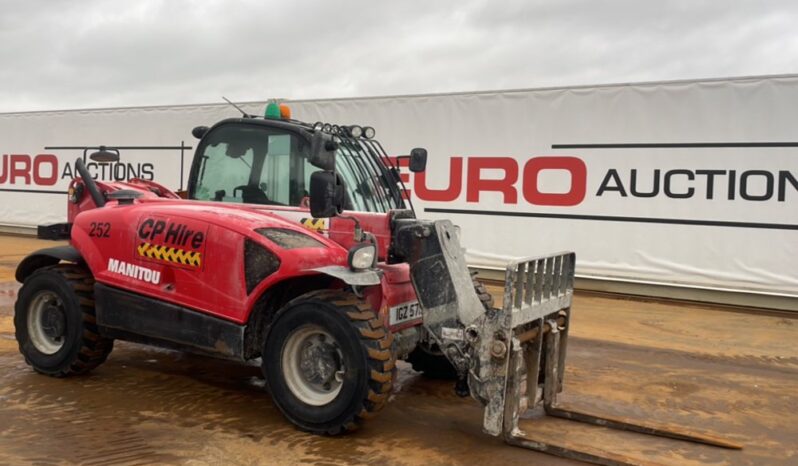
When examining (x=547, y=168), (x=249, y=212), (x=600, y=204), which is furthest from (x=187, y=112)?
(x=249, y=212)

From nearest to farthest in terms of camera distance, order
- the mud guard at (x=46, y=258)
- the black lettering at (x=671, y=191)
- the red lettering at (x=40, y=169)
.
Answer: the mud guard at (x=46, y=258)
the black lettering at (x=671, y=191)
the red lettering at (x=40, y=169)

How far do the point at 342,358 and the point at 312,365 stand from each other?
0.30m

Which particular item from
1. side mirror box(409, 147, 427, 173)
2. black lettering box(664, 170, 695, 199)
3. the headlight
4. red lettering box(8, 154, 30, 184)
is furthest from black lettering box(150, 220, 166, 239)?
red lettering box(8, 154, 30, 184)

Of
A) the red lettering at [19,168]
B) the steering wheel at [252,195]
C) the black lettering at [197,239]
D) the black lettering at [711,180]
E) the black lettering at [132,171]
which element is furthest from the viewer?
the red lettering at [19,168]

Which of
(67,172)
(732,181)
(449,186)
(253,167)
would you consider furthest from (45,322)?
(67,172)

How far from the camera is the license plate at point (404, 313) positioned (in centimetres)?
461

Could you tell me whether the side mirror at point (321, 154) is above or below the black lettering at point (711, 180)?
below

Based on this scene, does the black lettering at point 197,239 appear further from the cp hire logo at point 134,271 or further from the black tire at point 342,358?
the black tire at point 342,358

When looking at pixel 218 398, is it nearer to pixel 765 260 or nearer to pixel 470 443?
pixel 470 443

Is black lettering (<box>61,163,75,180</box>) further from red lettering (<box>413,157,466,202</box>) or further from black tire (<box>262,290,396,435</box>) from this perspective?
black tire (<box>262,290,396,435</box>)

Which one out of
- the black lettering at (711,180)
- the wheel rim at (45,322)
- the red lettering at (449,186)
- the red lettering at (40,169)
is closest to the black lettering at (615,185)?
the black lettering at (711,180)

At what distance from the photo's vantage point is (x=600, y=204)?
35.6 feet

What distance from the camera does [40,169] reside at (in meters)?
17.0

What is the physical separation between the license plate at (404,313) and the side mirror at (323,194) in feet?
2.51
